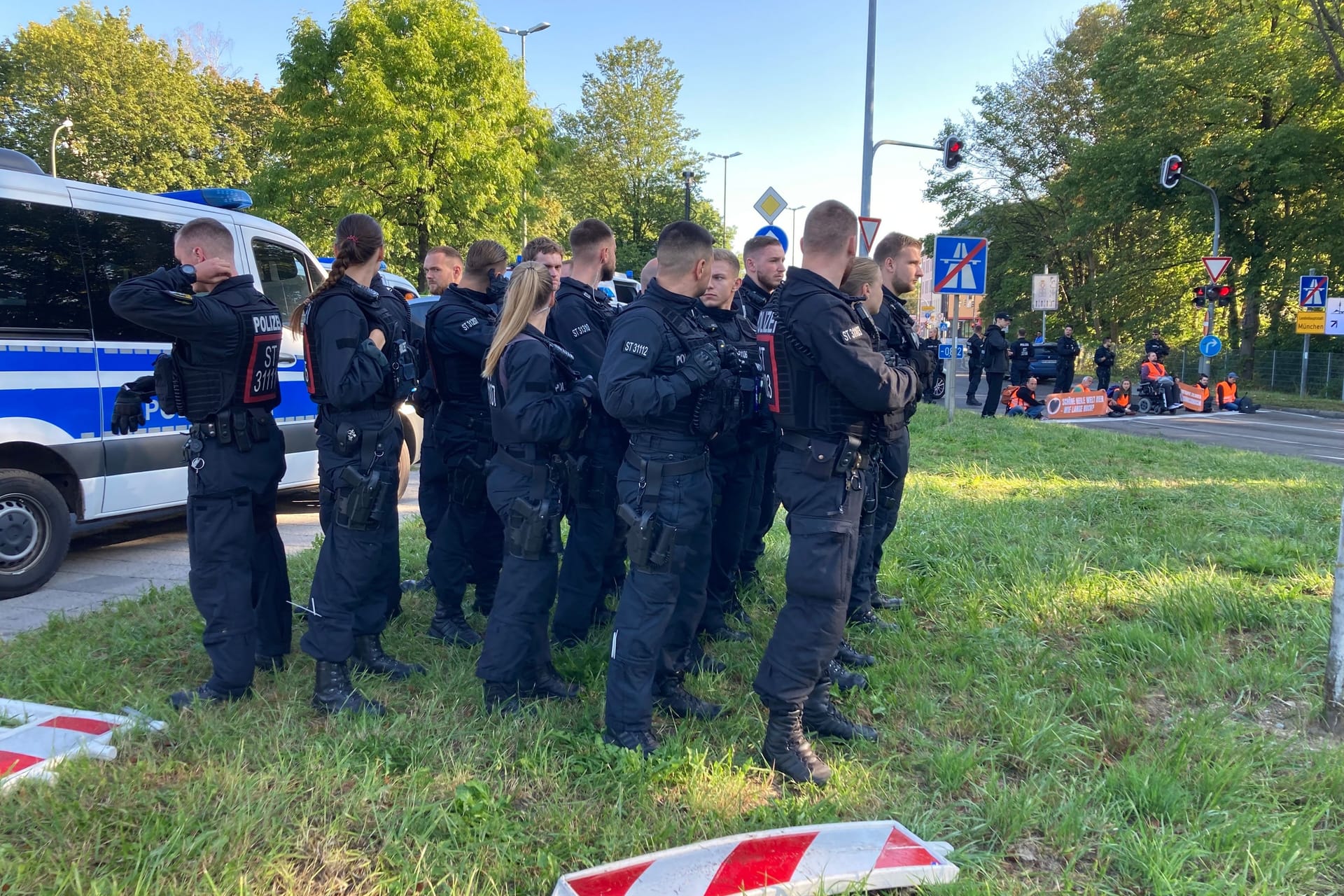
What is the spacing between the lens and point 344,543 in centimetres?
351

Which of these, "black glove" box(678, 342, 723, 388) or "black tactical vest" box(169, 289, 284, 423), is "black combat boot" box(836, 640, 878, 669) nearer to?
"black glove" box(678, 342, 723, 388)

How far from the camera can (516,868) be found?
8.06ft

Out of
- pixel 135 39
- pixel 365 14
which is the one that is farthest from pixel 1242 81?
pixel 135 39

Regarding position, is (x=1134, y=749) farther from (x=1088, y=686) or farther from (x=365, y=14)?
(x=365, y=14)

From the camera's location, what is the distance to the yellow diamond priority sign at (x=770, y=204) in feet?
41.0

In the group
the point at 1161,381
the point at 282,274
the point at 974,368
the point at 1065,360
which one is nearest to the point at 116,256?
the point at 282,274

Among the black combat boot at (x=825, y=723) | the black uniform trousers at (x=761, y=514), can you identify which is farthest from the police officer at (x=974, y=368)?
the black combat boot at (x=825, y=723)

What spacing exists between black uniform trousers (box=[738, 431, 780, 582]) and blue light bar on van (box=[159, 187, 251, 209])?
159 inches

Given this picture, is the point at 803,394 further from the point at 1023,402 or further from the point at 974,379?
the point at 974,379

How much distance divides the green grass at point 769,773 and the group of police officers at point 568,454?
208 millimetres

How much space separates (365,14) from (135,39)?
2013 centimetres

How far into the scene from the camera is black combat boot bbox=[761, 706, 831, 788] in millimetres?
3029

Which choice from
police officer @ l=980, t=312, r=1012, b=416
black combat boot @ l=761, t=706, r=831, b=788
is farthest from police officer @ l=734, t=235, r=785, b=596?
police officer @ l=980, t=312, r=1012, b=416

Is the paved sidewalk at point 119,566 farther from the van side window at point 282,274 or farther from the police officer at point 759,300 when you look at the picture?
the police officer at point 759,300
